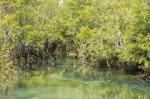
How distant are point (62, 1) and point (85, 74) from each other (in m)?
27.2

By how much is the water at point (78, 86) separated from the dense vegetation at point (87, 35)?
1.61 meters

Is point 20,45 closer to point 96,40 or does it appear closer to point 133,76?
point 96,40

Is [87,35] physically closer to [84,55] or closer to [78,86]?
[84,55]

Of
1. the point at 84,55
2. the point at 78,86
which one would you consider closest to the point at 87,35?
the point at 84,55

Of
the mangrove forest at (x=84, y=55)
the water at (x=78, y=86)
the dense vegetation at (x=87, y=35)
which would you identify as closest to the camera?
the water at (x=78, y=86)

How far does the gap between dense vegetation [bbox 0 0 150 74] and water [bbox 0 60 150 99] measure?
161cm

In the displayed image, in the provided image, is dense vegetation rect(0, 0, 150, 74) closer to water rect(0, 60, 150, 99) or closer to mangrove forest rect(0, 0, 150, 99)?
mangrove forest rect(0, 0, 150, 99)

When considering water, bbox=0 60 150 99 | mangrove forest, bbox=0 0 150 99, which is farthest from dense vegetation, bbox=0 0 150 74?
water, bbox=0 60 150 99

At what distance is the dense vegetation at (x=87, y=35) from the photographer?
27.2 metres

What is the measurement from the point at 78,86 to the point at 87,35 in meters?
12.1

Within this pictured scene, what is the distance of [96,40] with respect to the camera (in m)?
34.5

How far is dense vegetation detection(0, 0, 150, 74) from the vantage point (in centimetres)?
2720

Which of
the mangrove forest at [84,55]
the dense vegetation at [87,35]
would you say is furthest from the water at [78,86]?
the dense vegetation at [87,35]

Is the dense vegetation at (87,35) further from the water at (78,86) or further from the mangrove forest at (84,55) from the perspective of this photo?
the water at (78,86)
